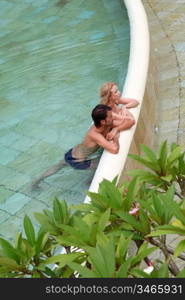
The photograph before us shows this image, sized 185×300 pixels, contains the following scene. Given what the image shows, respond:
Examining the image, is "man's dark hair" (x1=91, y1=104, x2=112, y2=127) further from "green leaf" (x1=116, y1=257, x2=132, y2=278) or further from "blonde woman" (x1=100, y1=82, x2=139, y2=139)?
"green leaf" (x1=116, y1=257, x2=132, y2=278)

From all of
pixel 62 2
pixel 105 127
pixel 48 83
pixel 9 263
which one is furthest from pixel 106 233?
pixel 62 2

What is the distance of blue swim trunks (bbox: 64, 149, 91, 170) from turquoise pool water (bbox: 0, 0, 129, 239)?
0.10 meters

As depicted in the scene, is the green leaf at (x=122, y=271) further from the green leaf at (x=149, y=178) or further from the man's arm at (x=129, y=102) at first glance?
the man's arm at (x=129, y=102)

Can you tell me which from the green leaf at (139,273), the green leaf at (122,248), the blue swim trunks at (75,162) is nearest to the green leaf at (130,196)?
the green leaf at (122,248)

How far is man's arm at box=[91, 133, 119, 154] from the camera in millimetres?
6586

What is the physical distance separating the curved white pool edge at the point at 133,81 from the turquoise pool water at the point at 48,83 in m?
0.72

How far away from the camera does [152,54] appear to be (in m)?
8.95

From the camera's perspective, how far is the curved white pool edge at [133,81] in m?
6.32

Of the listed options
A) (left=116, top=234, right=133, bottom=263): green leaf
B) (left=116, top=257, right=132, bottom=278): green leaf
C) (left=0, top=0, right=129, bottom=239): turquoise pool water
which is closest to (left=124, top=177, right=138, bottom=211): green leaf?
(left=116, top=234, right=133, bottom=263): green leaf

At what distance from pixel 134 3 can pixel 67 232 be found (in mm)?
6656

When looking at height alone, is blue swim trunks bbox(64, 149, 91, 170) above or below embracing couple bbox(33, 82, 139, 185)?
below

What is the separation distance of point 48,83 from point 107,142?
10.1 ft

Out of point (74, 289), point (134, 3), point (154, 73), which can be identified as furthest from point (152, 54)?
point (74, 289)

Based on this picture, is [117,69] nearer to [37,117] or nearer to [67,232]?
[37,117]
